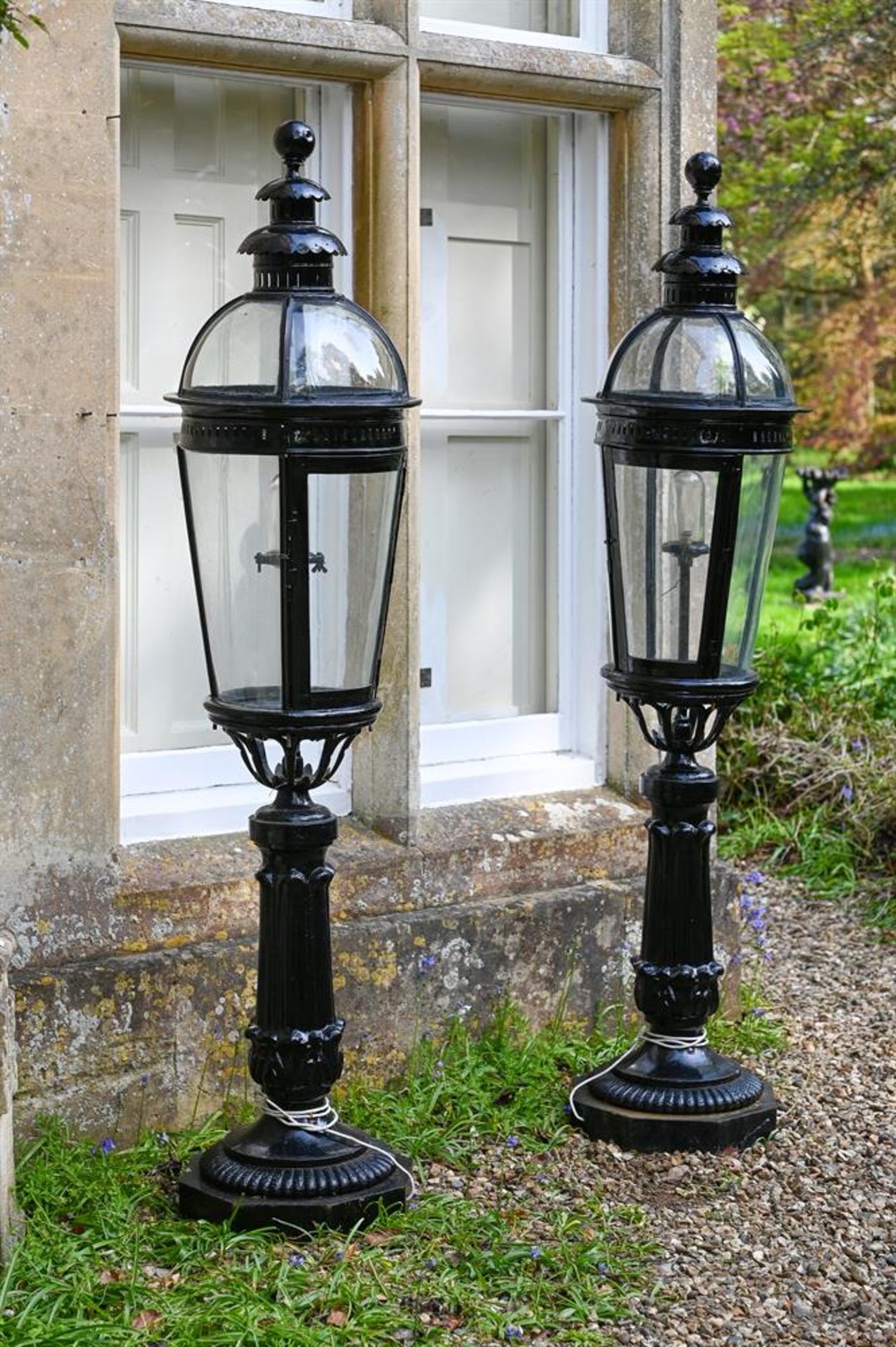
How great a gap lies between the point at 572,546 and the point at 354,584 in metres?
1.32

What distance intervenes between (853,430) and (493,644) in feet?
45.8

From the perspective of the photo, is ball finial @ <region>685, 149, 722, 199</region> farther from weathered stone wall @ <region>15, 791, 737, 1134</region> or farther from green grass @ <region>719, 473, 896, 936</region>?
green grass @ <region>719, 473, 896, 936</region>

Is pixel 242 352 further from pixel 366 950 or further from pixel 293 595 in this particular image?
pixel 366 950

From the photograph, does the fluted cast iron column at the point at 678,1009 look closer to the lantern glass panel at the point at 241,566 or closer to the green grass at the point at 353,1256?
the green grass at the point at 353,1256

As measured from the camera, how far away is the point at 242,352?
338 cm

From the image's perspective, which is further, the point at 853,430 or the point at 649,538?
the point at 853,430

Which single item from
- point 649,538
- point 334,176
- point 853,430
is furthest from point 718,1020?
point 853,430

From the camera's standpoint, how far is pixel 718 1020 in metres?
4.68

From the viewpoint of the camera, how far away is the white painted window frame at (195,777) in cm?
410

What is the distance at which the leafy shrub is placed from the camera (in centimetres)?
641

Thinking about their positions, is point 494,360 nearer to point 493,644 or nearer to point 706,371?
point 493,644

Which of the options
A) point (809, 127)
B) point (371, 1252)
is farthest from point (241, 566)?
point (809, 127)

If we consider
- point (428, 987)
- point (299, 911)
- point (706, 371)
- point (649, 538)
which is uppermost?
point (706, 371)

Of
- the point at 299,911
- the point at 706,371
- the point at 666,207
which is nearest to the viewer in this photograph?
the point at 299,911
